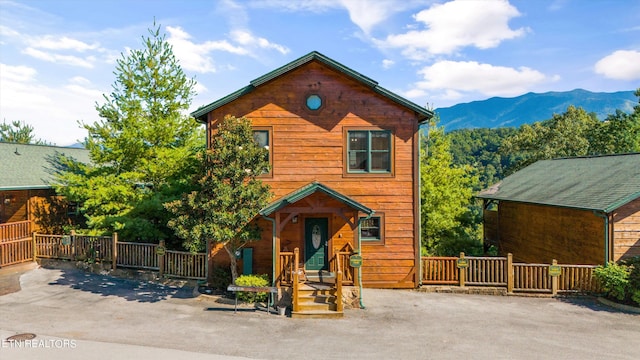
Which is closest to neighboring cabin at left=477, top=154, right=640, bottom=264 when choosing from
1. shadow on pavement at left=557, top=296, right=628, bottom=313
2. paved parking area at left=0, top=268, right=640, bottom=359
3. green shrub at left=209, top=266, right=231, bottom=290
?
shadow on pavement at left=557, top=296, right=628, bottom=313

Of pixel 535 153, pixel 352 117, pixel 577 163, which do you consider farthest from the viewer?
pixel 535 153

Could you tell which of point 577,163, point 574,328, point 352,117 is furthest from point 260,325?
point 577,163

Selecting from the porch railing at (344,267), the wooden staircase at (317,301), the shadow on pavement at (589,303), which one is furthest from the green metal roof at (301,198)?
the shadow on pavement at (589,303)

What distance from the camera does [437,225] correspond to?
20297 mm

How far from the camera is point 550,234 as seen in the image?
1650 centimetres

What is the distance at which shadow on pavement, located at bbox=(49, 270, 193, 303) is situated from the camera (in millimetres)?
13438

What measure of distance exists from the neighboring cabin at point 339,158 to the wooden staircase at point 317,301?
1775 millimetres

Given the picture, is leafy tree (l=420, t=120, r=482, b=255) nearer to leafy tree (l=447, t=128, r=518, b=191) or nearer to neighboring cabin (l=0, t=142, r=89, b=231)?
neighboring cabin (l=0, t=142, r=89, b=231)

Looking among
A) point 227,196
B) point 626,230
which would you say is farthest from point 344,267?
point 626,230

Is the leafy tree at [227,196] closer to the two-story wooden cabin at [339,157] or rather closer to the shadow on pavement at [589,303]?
the two-story wooden cabin at [339,157]

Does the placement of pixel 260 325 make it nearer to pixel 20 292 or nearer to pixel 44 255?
pixel 20 292

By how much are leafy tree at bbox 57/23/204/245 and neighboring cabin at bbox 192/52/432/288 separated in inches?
165

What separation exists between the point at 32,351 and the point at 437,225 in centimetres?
1755

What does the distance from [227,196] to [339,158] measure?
4.66m
